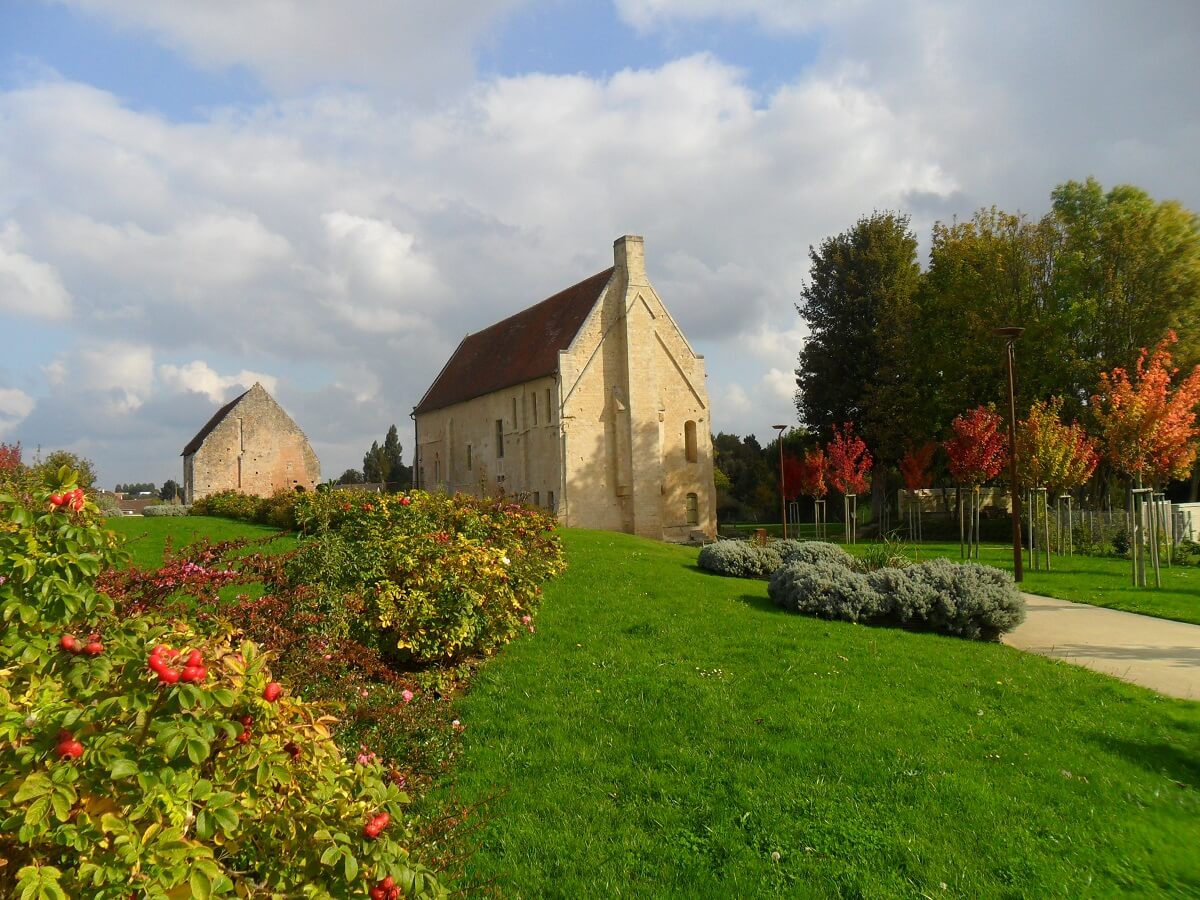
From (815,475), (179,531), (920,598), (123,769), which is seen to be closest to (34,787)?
(123,769)

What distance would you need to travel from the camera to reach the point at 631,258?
36.2 metres

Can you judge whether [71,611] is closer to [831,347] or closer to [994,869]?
[994,869]

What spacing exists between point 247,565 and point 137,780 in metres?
5.24

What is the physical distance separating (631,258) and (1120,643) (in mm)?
27161

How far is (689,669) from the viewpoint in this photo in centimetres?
870

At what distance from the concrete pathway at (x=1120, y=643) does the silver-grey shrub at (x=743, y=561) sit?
16.5 feet

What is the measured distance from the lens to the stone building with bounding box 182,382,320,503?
3916 centimetres

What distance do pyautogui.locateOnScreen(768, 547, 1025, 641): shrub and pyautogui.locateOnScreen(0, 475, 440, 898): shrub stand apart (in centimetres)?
991

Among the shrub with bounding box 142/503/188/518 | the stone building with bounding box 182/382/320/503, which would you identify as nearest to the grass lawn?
the shrub with bounding box 142/503/188/518

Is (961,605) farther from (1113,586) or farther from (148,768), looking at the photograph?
(148,768)

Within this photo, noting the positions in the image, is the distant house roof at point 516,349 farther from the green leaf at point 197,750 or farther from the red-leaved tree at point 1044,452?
the green leaf at point 197,750

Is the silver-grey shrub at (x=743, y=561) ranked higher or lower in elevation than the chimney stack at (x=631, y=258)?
lower

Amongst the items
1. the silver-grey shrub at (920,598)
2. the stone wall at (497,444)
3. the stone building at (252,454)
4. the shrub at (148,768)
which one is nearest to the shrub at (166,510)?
the stone building at (252,454)

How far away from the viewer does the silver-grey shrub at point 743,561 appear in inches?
708
